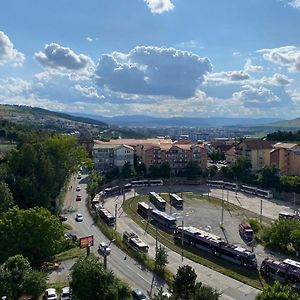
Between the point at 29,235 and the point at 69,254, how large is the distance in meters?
4.93

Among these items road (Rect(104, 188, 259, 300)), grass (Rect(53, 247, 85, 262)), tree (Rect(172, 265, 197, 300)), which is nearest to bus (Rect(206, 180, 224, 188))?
road (Rect(104, 188, 259, 300))

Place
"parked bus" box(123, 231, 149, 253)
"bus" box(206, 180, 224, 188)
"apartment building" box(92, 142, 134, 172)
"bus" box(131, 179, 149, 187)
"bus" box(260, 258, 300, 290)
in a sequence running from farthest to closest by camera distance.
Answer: "apartment building" box(92, 142, 134, 172) < "bus" box(206, 180, 224, 188) < "bus" box(131, 179, 149, 187) < "parked bus" box(123, 231, 149, 253) < "bus" box(260, 258, 300, 290)

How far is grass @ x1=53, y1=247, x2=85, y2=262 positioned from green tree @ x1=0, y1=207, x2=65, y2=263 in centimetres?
119

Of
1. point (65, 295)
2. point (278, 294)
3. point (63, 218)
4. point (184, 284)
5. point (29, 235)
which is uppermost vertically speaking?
point (278, 294)

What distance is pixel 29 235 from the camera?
108ft

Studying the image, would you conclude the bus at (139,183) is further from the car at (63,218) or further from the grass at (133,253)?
the car at (63,218)

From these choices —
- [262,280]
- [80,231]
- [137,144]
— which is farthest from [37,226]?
[137,144]

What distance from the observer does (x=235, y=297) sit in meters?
29.3

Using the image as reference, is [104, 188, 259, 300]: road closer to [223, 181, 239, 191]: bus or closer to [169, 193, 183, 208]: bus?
[169, 193, 183, 208]: bus

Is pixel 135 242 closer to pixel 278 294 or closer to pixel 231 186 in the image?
pixel 278 294

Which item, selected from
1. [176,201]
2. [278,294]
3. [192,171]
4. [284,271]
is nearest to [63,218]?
[176,201]

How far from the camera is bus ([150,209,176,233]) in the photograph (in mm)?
46622

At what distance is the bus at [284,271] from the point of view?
3167 centimetres

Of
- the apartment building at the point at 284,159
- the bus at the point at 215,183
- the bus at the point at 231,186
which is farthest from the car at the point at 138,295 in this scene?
the apartment building at the point at 284,159
